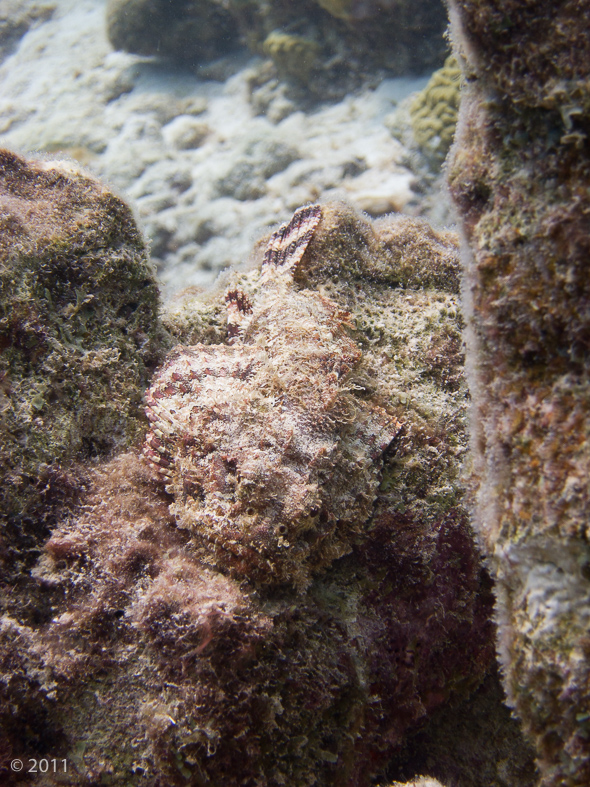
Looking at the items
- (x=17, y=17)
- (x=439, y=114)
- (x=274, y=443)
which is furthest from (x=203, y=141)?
(x=17, y=17)

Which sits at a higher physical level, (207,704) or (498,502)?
(498,502)

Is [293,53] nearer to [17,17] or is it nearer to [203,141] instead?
[203,141]

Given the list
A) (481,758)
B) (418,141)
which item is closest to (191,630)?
(481,758)

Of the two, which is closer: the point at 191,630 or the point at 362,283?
the point at 191,630

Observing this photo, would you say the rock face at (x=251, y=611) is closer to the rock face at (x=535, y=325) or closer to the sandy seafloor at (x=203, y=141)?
the rock face at (x=535, y=325)

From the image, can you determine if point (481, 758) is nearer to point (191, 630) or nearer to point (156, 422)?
point (191, 630)

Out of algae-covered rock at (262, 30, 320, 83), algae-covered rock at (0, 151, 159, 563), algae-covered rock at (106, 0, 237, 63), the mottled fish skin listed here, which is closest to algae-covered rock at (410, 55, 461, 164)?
algae-covered rock at (262, 30, 320, 83)

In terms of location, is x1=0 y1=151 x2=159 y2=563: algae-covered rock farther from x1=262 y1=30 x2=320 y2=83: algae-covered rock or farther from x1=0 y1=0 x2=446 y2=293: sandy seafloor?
x1=262 y1=30 x2=320 y2=83: algae-covered rock
